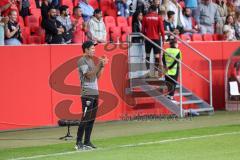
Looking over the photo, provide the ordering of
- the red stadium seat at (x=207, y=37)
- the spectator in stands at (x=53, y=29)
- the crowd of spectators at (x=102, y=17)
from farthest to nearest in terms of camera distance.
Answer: the red stadium seat at (x=207, y=37), the spectator in stands at (x=53, y=29), the crowd of spectators at (x=102, y=17)

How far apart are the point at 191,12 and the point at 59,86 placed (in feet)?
29.1

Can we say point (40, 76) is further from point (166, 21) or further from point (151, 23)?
point (166, 21)

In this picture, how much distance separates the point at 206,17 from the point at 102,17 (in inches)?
232

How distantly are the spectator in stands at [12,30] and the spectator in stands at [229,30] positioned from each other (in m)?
10.3

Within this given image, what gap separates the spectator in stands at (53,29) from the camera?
805 inches

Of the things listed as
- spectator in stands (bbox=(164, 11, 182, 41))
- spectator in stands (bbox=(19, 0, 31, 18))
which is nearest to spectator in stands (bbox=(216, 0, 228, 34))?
spectator in stands (bbox=(164, 11, 182, 41))

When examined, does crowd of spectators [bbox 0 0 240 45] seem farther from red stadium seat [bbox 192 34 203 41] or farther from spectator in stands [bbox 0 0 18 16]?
red stadium seat [bbox 192 34 203 41]

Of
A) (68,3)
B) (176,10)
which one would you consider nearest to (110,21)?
(68,3)

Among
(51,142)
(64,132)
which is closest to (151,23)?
(64,132)

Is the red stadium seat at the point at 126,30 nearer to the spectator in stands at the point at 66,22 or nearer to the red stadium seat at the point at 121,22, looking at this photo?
the red stadium seat at the point at 121,22

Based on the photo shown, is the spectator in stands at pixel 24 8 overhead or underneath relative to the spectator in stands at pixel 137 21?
overhead

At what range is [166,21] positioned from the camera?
2439 cm

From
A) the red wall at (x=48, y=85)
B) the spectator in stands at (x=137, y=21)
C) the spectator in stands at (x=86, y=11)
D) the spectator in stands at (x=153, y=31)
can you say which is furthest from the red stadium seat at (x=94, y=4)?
the red wall at (x=48, y=85)

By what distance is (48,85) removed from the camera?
20.0m
